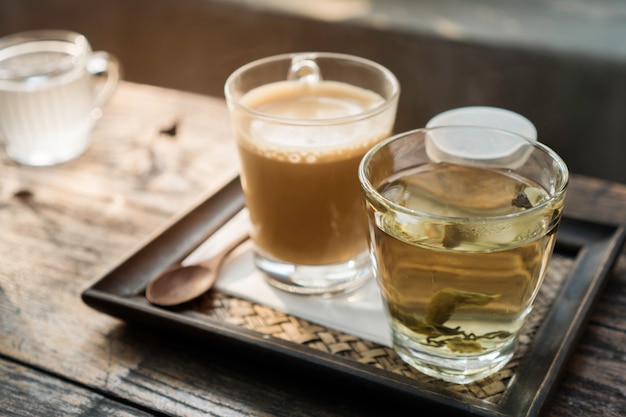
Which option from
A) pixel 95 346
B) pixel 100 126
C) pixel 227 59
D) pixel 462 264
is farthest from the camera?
pixel 227 59

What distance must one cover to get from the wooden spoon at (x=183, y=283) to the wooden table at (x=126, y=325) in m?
0.04

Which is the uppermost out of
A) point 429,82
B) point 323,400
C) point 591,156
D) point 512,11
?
point 323,400

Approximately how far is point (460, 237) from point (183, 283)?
271mm

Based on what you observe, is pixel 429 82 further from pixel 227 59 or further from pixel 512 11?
pixel 227 59

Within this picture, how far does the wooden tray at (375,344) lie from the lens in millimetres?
512

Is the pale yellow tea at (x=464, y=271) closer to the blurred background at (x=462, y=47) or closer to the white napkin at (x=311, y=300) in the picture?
the white napkin at (x=311, y=300)

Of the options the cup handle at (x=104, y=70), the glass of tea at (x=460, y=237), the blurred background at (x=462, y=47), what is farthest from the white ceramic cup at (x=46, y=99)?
the blurred background at (x=462, y=47)

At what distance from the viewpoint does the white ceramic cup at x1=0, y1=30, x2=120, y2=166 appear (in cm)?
88

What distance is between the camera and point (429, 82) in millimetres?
1580

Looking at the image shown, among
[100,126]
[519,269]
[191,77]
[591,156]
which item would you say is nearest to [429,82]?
[591,156]

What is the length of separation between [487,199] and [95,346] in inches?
13.1

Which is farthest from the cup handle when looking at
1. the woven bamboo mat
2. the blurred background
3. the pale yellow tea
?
the blurred background

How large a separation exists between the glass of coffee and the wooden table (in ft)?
0.39

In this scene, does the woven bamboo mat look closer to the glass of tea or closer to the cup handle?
the glass of tea
